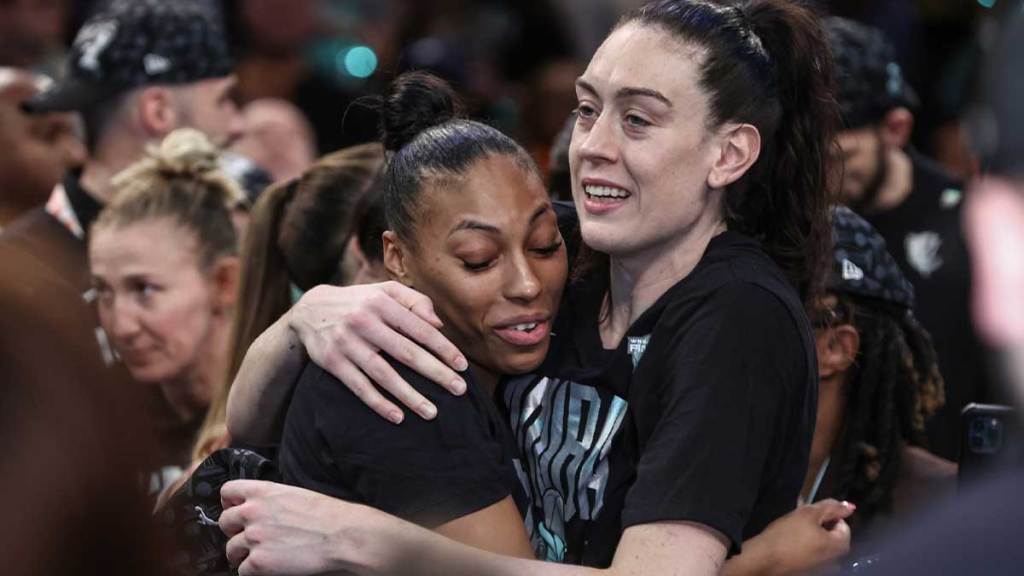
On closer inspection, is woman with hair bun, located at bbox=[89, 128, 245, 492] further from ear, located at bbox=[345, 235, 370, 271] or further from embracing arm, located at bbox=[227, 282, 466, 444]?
embracing arm, located at bbox=[227, 282, 466, 444]

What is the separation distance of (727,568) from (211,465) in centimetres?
95

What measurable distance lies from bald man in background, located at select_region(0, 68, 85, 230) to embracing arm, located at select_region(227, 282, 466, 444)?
7.41ft

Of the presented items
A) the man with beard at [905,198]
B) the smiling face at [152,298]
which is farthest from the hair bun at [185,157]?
the man with beard at [905,198]

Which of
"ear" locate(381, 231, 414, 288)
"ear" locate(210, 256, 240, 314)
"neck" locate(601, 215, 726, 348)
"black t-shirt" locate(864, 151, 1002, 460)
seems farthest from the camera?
"black t-shirt" locate(864, 151, 1002, 460)

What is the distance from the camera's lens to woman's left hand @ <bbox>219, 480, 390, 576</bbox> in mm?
2387

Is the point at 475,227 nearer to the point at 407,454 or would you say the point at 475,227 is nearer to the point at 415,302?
the point at 415,302

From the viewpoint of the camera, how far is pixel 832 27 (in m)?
4.79

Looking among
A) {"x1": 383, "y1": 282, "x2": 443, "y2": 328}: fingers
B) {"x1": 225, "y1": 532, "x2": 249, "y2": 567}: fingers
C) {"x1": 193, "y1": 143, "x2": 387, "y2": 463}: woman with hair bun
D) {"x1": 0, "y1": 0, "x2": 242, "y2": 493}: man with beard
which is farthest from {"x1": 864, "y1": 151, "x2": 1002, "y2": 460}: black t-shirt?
{"x1": 0, "y1": 0, "x2": 242, "y2": 493}: man with beard

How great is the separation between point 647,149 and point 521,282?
318 mm

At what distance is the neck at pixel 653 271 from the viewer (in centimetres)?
268

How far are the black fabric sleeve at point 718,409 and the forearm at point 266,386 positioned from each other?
67 centimetres

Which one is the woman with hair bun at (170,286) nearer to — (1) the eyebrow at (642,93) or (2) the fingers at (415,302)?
(2) the fingers at (415,302)

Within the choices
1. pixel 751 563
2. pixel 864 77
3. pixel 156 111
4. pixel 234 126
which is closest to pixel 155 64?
pixel 156 111

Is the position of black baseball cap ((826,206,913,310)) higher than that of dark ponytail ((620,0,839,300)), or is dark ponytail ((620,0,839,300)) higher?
dark ponytail ((620,0,839,300))
